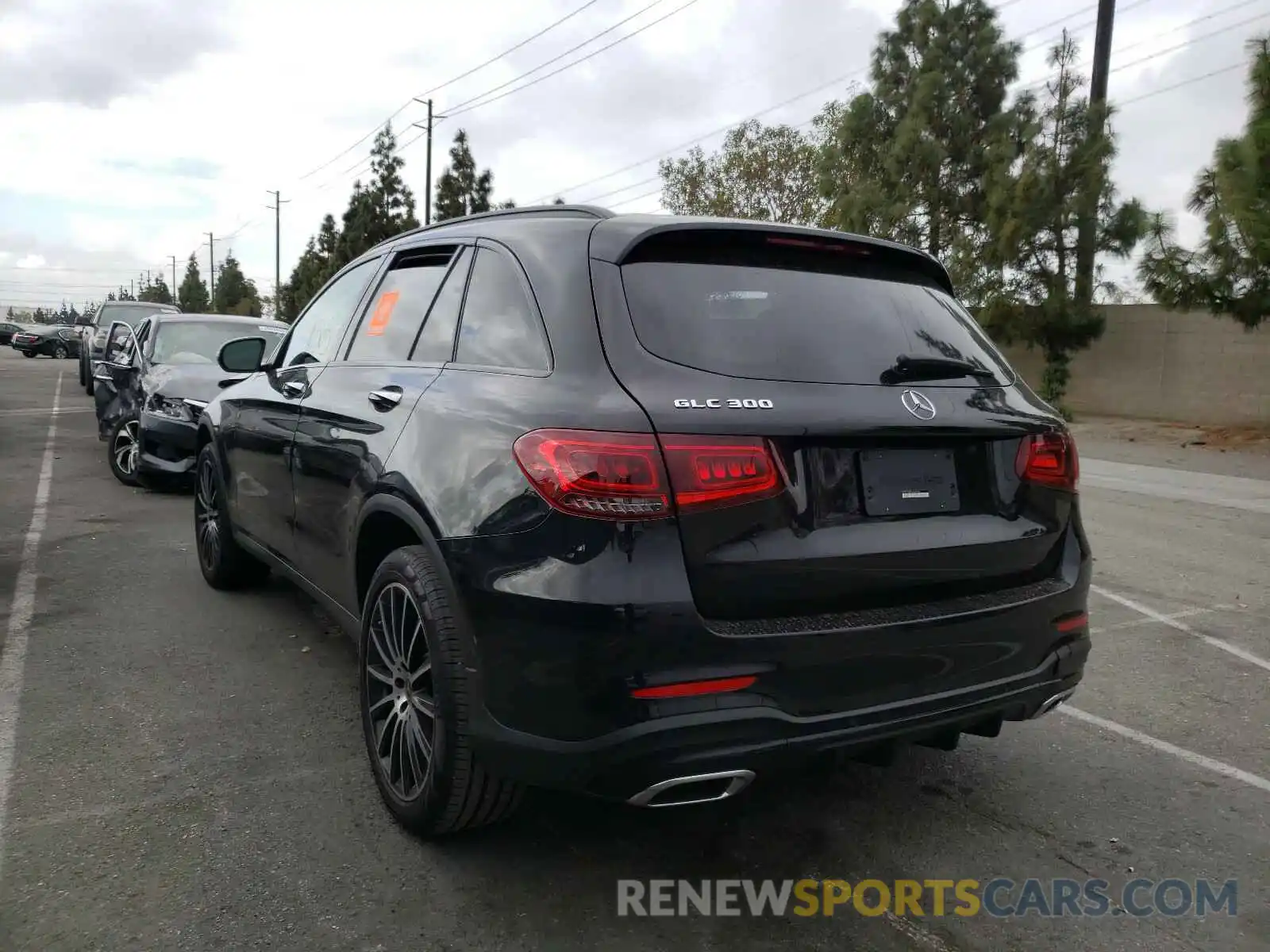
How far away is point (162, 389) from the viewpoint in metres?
9.15

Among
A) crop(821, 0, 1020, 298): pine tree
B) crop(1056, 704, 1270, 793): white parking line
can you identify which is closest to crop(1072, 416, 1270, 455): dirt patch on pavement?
crop(821, 0, 1020, 298): pine tree

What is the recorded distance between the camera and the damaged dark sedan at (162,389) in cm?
907

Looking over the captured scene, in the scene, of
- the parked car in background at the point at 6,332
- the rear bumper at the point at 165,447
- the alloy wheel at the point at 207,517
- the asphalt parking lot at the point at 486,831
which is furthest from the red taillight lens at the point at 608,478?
the parked car in background at the point at 6,332

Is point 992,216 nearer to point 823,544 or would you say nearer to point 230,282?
point 823,544

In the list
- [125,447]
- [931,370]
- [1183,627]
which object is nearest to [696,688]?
[931,370]

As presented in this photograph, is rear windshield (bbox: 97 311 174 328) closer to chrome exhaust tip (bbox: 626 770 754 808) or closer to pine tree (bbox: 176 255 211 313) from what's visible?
chrome exhaust tip (bbox: 626 770 754 808)

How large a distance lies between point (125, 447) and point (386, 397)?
299 inches

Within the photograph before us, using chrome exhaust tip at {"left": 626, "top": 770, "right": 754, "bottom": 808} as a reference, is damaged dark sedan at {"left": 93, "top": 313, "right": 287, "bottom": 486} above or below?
above

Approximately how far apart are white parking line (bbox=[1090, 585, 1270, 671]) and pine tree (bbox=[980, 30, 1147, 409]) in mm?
14544

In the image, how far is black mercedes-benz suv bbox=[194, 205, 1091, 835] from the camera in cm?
242

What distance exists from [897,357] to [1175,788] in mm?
1903

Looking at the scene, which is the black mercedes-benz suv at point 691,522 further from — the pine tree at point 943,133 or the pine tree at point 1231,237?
the pine tree at point 943,133

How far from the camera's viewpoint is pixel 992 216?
66.0 ft

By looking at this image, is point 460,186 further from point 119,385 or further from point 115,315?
point 119,385
